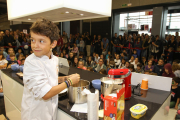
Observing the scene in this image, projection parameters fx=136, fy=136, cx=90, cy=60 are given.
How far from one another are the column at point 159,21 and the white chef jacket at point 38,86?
656 centimetres

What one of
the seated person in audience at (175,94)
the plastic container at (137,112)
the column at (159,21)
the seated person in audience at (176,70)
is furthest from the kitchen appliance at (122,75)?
the column at (159,21)

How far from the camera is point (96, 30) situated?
8867 millimetres

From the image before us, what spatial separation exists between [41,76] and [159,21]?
6.78 meters

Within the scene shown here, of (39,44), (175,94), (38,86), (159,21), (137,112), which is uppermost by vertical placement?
(159,21)

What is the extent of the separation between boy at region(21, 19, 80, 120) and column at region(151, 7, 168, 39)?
21.3ft

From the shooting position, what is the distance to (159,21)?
6.37m

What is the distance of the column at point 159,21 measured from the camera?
6.30 metres

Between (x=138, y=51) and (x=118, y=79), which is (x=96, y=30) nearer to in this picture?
(x=138, y=51)

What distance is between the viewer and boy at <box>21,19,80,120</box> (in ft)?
3.12

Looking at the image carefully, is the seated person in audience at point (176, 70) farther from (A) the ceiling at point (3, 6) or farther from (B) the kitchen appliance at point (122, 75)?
(A) the ceiling at point (3, 6)

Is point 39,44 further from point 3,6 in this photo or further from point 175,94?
point 3,6

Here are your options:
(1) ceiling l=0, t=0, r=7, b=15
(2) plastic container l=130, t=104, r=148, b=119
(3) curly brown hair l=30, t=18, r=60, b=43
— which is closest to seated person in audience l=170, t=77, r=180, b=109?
(2) plastic container l=130, t=104, r=148, b=119

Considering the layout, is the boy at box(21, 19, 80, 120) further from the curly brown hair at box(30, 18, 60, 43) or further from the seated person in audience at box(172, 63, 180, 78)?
the seated person in audience at box(172, 63, 180, 78)

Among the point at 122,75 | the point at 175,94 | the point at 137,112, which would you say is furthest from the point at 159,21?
the point at 137,112
